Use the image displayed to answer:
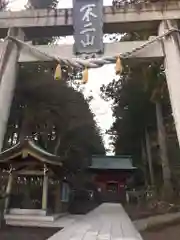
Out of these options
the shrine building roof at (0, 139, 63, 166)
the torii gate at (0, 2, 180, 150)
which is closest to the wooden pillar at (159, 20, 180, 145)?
the torii gate at (0, 2, 180, 150)

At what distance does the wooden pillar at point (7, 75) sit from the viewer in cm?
671

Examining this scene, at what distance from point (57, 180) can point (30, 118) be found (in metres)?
6.34

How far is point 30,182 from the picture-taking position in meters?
11.5

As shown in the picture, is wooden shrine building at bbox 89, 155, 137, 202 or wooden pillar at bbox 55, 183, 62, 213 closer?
wooden pillar at bbox 55, 183, 62, 213

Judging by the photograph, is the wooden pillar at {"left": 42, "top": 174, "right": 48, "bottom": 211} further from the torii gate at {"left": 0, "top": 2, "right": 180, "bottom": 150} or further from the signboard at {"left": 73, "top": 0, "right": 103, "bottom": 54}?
the signboard at {"left": 73, "top": 0, "right": 103, "bottom": 54}

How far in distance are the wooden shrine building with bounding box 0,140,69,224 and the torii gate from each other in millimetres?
3539

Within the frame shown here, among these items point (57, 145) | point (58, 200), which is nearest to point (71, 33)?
point (58, 200)

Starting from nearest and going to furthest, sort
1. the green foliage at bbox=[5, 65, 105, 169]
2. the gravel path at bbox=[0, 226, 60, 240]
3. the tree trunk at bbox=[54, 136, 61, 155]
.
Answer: the gravel path at bbox=[0, 226, 60, 240] < the green foliage at bbox=[5, 65, 105, 169] < the tree trunk at bbox=[54, 136, 61, 155]

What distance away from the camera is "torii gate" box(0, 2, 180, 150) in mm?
6949

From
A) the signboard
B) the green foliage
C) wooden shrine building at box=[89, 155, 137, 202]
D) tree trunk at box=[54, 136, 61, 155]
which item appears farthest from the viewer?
wooden shrine building at box=[89, 155, 137, 202]

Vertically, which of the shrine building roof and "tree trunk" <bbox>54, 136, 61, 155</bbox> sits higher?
"tree trunk" <bbox>54, 136, 61, 155</bbox>

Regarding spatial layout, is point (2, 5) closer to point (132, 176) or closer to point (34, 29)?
point (34, 29)

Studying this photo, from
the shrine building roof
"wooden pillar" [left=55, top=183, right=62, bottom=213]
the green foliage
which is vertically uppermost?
the green foliage

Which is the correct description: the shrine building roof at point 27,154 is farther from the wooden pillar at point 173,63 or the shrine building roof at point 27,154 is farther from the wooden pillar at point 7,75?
the wooden pillar at point 173,63
